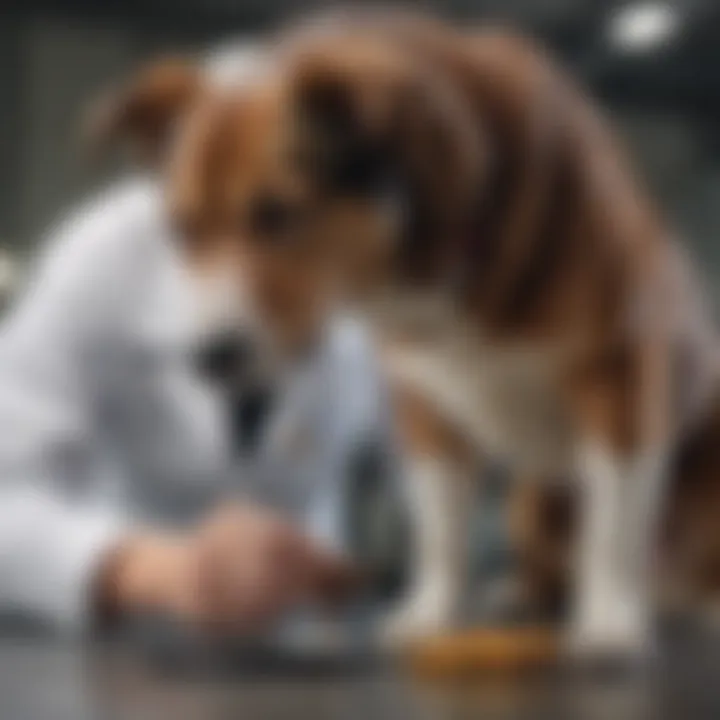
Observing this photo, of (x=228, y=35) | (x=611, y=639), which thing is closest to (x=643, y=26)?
(x=228, y=35)

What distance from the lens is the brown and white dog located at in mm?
567

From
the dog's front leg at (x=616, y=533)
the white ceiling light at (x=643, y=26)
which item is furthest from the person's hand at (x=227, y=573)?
the white ceiling light at (x=643, y=26)

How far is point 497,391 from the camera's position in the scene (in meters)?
0.60

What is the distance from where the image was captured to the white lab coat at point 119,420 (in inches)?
24.8

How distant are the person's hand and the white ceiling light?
290 mm

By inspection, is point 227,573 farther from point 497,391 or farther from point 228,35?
point 228,35

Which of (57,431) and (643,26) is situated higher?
(643,26)

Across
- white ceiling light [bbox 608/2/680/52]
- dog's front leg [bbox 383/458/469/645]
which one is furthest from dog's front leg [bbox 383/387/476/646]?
white ceiling light [bbox 608/2/680/52]

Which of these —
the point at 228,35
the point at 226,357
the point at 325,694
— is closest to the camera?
the point at 325,694

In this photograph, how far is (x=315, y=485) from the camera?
0.66 metres

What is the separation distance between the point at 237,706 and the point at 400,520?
21 centimetres

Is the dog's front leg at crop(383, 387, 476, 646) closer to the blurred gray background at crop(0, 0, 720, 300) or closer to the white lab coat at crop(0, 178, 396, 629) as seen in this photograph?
the white lab coat at crop(0, 178, 396, 629)

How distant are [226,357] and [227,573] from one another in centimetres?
8

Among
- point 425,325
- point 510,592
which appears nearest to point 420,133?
point 425,325
